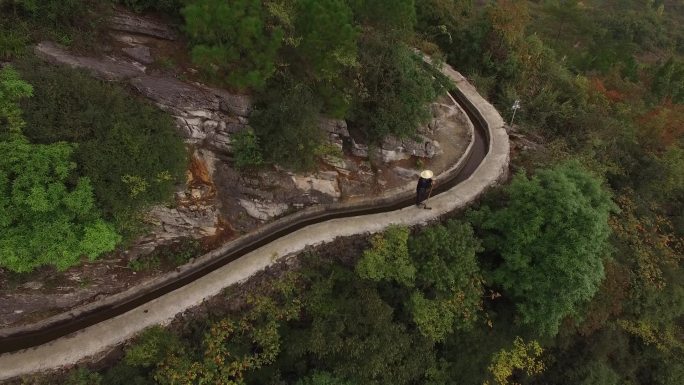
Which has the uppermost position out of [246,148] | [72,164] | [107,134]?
[107,134]

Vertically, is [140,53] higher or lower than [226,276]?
higher

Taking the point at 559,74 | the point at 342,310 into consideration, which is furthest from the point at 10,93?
the point at 559,74

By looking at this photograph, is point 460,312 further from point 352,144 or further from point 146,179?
point 146,179

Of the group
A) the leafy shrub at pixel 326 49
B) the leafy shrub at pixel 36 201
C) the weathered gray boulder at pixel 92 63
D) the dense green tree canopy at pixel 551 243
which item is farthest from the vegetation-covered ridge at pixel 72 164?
the dense green tree canopy at pixel 551 243

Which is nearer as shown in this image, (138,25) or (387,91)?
(138,25)

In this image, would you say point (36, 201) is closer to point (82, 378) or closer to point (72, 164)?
point (72, 164)

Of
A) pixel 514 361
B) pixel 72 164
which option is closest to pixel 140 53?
pixel 72 164
